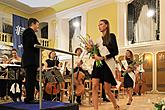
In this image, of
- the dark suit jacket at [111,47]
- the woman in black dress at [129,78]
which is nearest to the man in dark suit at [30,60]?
the dark suit jacket at [111,47]

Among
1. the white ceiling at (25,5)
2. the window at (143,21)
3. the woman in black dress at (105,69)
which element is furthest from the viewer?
the white ceiling at (25,5)

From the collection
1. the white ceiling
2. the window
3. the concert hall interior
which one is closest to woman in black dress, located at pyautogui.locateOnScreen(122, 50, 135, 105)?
the concert hall interior

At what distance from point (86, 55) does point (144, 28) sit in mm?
5626

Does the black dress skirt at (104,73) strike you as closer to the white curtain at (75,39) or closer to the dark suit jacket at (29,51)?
the dark suit jacket at (29,51)

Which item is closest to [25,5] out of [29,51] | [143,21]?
[143,21]

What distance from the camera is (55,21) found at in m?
12.5

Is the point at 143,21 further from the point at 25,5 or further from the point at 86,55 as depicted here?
the point at 86,55

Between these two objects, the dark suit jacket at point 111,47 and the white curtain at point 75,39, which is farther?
the white curtain at point 75,39

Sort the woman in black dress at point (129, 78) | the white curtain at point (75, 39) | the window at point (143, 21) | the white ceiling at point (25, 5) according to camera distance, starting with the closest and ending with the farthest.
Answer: the woman in black dress at point (129, 78) < the window at point (143, 21) < the white ceiling at point (25, 5) < the white curtain at point (75, 39)

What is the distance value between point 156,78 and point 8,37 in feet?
20.9

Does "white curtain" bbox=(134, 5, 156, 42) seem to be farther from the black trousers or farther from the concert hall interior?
the black trousers

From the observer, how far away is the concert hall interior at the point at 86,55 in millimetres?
3475

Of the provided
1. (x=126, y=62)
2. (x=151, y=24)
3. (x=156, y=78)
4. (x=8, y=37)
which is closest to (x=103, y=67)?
(x=126, y=62)

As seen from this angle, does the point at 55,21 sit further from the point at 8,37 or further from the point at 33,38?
the point at 33,38
